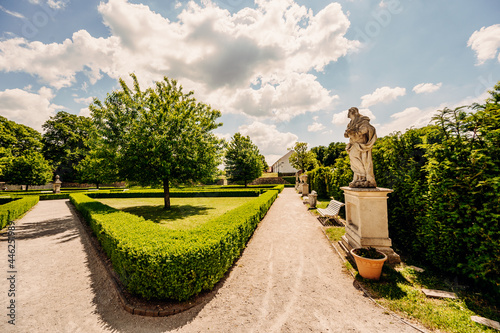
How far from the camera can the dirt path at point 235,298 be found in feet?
10.1

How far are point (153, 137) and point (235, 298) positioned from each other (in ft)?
32.8

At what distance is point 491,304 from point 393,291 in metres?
1.50

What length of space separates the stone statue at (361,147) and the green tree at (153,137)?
9.12 m

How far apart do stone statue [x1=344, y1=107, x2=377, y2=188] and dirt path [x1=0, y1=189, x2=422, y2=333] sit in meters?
2.51

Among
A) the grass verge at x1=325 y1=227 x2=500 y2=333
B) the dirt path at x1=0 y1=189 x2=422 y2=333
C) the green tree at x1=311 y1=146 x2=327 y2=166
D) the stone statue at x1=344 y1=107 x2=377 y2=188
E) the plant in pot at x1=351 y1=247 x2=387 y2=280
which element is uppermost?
the green tree at x1=311 y1=146 x2=327 y2=166

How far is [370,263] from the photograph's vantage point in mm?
4191

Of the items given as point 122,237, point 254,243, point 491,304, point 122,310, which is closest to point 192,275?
point 122,310

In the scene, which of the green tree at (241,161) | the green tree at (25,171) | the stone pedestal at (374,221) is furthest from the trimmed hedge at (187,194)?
the stone pedestal at (374,221)

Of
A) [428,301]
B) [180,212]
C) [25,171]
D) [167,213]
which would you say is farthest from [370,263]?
[25,171]

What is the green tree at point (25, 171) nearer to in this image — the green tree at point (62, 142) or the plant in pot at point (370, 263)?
the green tree at point (62, 142)

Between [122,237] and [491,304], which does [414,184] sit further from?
[122,237]

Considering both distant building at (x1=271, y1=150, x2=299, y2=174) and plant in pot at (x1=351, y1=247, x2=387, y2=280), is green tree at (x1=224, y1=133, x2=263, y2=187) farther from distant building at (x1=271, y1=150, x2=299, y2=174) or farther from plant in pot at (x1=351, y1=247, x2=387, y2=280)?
distant building at (x1=271, y1=150, x2=299, y2=174)

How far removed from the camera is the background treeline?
3.42 metres

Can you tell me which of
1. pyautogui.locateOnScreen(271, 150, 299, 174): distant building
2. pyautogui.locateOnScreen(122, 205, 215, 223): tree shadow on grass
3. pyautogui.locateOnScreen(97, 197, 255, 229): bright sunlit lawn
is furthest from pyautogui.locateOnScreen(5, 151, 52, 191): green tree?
pyautogui.locateOnScreen(271, 150, 299, 174): distant building
